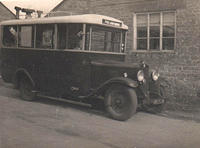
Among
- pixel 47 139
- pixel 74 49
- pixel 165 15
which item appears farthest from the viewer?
pixel 165 15

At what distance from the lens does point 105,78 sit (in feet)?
22.4

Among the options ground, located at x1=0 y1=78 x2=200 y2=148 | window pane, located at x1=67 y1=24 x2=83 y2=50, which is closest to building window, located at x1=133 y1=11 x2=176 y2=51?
ground, located at x1=0 y1=78 x2=200 y2=148

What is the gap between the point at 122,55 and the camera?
785 centimetres

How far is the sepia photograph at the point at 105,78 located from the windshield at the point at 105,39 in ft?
0.08

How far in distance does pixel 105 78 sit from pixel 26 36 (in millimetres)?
2893

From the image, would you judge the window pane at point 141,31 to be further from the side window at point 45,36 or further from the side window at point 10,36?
the side window at point 10,36

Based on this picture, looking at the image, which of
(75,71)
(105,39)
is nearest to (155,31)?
(105,39)

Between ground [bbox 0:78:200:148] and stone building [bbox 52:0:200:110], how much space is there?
2.28 m

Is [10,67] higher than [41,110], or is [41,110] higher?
[10,67]

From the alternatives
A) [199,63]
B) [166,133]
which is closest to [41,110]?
[166,133]

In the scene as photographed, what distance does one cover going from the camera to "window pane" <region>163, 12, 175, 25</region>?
9544 mm

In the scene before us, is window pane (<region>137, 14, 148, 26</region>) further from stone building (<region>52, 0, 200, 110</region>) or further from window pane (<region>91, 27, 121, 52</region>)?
window pane (<region>91, 27, 121, 52</region>)

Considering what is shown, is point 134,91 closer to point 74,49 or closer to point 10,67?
point 74,49

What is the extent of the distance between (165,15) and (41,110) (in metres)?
5.40
